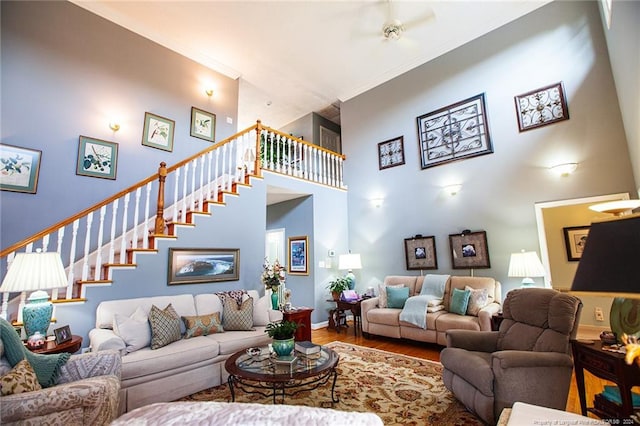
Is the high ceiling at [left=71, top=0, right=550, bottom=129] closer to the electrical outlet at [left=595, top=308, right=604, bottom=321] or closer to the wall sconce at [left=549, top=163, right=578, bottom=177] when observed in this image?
the wall sconce at [left=549, top=163, right=578, bottom=177]

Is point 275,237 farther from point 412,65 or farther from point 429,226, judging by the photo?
point 412,65

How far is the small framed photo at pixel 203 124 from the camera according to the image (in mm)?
5574

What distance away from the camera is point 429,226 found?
5.45m

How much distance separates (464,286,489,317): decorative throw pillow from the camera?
4051 mm

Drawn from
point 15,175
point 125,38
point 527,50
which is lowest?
point 15,175

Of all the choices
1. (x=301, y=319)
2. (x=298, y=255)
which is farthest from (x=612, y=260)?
(x=298, y=255)

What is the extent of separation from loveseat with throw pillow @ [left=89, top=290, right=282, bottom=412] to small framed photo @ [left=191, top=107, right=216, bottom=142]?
3222 millimetres

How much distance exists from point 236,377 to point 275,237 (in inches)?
184

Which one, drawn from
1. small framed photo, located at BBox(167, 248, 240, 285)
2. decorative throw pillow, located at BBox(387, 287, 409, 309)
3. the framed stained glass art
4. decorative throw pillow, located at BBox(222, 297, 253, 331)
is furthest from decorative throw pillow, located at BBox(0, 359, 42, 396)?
the framed stained glass art

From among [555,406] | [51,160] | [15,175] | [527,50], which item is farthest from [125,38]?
[555,406]

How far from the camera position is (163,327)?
3031 mm

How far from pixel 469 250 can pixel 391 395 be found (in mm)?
2986

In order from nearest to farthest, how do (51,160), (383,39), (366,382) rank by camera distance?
(366,382) → (51,160) → (383,39)

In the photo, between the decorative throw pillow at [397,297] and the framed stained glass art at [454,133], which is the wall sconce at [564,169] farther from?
the decorative throw pillow at [397,297]
